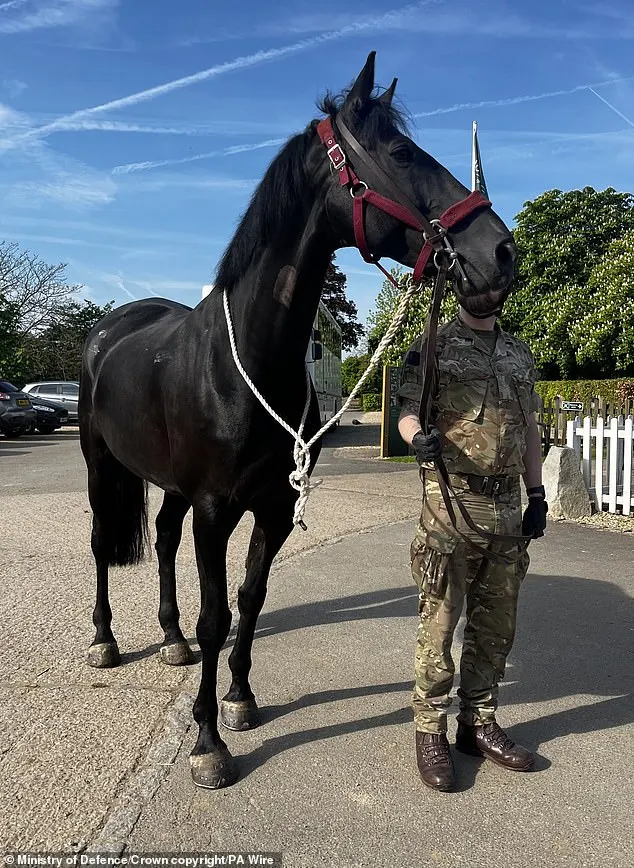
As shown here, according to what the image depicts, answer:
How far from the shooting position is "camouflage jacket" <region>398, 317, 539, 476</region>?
9.21 ft

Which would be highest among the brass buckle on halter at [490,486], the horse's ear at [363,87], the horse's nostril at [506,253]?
the horse's ear at [363,87]

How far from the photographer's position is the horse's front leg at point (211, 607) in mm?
2875

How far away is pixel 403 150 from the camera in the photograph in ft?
8.09

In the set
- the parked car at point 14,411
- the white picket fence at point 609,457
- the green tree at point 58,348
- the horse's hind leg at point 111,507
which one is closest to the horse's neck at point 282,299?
the horse's hind leg at point 111,507

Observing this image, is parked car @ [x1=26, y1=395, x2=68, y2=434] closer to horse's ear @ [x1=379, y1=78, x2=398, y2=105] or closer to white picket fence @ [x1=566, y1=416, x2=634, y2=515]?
white picket fence @ [x1=566, y1=416, x2=634, y2=515]

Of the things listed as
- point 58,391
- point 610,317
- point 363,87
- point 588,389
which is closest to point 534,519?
point 363,87

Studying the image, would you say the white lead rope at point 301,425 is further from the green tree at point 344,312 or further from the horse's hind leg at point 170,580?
the green tree at point 344,312

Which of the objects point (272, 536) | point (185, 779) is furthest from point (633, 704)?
point (185, 779)

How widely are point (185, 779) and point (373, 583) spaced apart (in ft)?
10.1

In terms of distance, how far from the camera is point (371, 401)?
44500 millimetres

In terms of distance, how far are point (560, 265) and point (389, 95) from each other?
24273mm

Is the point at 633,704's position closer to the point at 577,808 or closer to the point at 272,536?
the point at 577,808

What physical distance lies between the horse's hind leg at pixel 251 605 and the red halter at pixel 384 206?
4.46 feet

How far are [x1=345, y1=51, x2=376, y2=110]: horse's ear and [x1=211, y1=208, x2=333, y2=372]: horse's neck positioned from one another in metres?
0.44
